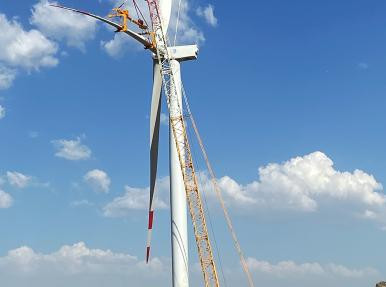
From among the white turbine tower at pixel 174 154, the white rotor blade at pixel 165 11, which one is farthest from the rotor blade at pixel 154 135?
Result: the white rotor blade at pixel 165 11

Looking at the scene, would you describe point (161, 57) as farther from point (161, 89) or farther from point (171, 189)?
point (171, 189)

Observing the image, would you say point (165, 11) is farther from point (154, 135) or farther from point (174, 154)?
point (174, 154)

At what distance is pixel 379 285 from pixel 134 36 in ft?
390

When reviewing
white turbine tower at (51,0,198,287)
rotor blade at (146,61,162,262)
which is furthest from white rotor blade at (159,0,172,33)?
rotor blade at (146,61,162,262)

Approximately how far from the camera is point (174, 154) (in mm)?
116375

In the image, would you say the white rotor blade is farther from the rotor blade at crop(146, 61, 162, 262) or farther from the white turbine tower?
the rotor blade at crop(146, 61, 162, 262)

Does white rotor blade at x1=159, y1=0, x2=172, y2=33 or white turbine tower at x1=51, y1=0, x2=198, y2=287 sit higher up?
white rotor blade at x1=159, y1=0, x2=172, y2=33

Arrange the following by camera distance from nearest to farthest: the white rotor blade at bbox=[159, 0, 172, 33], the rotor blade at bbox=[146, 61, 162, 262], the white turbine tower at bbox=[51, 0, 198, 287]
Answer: the white turbine tower at bbox=[51, 0, 198, 287] < the rotor blade at bbox=[146, 61, 162, 262] < the white rotor blade at bbox=[159, 0, 172, 33]

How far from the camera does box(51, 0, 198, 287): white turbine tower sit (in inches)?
4306

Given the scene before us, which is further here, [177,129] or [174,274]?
[177,129]

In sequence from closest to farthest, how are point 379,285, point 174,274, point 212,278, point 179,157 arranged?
point 174,274 < point 179,157 < point 212,278 < point 379,285

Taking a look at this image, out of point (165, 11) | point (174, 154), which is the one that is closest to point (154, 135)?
point (174, 154)

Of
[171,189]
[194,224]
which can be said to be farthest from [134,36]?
[194,224]

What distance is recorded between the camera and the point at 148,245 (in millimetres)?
120938
